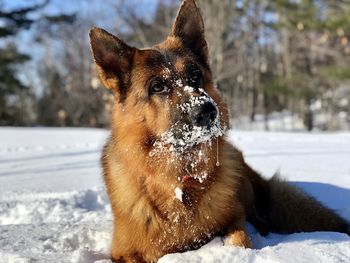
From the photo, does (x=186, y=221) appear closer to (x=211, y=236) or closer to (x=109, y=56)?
(x=211, y=236)

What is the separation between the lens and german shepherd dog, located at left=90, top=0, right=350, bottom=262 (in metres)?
3.23

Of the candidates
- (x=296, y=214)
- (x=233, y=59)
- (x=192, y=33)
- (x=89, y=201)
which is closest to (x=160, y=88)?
(x=192, y=33)

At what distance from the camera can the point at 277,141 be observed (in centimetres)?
1045

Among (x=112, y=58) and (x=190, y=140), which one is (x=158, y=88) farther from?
(x=190, y=140)

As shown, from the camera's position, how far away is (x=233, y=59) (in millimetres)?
29297

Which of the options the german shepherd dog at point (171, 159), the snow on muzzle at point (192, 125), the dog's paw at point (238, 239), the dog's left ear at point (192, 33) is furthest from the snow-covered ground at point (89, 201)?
the dog's left ear at point (192, 33)

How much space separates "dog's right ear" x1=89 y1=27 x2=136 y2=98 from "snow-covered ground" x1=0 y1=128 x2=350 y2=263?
53.9 inches

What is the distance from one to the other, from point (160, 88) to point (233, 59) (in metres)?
26.4

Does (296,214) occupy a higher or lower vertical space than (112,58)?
lower

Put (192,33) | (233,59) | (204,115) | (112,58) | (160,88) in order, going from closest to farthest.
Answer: (204,115) → (160,88) → (112,58) → (192,33) → (233,59)

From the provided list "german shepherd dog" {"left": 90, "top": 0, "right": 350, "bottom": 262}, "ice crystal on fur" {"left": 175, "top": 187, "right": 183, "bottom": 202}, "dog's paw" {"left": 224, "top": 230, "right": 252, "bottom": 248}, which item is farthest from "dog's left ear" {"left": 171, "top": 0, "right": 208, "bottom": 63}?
"dog's paw" {"left": 224, "top": 230, "right": 252, "bottom": 248}

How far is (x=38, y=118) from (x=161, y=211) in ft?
103

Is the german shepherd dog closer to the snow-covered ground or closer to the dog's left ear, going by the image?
the dog's left ear

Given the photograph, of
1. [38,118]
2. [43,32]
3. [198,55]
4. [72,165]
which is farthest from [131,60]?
[43,32]
